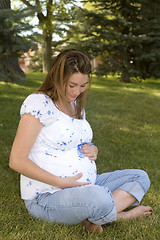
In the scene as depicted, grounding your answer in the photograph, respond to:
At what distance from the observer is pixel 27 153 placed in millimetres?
2127

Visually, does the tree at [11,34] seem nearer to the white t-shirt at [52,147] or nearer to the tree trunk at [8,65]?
the tree trunk at [8,65]

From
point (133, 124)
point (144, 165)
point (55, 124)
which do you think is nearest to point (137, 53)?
point (133, 124)

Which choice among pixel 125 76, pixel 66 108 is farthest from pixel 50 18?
pixel 66 108

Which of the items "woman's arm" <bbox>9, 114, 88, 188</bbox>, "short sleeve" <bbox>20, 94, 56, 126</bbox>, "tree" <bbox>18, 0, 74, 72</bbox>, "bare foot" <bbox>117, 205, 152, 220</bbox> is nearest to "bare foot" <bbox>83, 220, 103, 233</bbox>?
"bare foot" <bbox>117, 205, 152, 220</bbox>

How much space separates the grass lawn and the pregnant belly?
0.37m

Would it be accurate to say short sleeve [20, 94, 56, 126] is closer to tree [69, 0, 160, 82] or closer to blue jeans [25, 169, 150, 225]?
blue jeans [25, 169, 150, 225]

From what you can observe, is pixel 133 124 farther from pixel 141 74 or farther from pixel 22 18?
pixel 141 74

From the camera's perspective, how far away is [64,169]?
225 centimetres

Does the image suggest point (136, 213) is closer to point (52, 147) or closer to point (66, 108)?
point (52, 147)

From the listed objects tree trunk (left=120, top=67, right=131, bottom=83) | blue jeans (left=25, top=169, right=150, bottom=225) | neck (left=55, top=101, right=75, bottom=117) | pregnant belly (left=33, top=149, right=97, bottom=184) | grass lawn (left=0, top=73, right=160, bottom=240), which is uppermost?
neck (left=55, top=101, right=75, bottom=117)

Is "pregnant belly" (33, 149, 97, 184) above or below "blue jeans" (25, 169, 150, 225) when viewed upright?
above

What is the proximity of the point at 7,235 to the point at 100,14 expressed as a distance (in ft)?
32.0

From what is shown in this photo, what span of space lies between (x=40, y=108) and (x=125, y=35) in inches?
348

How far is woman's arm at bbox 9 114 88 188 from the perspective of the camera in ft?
6.89
